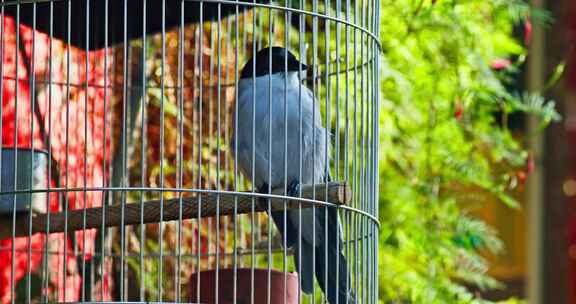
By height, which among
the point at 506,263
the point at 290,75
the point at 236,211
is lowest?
the point at 506,263

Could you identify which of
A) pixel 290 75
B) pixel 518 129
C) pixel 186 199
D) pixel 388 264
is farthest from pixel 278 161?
pixel 518 129

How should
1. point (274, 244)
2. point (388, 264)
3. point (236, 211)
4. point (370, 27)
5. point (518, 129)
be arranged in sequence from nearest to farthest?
point (236, 211), point (370, 27), point (274, 244), point (388, 264), point (518, 129)

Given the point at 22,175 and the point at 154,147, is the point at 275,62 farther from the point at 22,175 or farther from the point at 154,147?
the point at 154,147

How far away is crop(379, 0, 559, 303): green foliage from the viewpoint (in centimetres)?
838

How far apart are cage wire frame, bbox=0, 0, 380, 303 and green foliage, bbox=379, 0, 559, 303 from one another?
0.32 metres

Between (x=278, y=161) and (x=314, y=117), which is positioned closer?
(x=314, y=117)

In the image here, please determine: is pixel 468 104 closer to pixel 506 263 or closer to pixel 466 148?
pixel 466 148

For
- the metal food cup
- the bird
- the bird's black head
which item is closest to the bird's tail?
the bird

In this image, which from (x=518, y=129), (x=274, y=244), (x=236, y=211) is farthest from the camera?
(x=518, y=129)

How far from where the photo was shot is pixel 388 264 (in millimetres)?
8453

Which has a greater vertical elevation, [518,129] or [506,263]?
[518,129]

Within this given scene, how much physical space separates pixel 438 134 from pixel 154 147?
155cm

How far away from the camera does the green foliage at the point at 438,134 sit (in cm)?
838

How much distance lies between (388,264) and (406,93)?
3.02 ft
